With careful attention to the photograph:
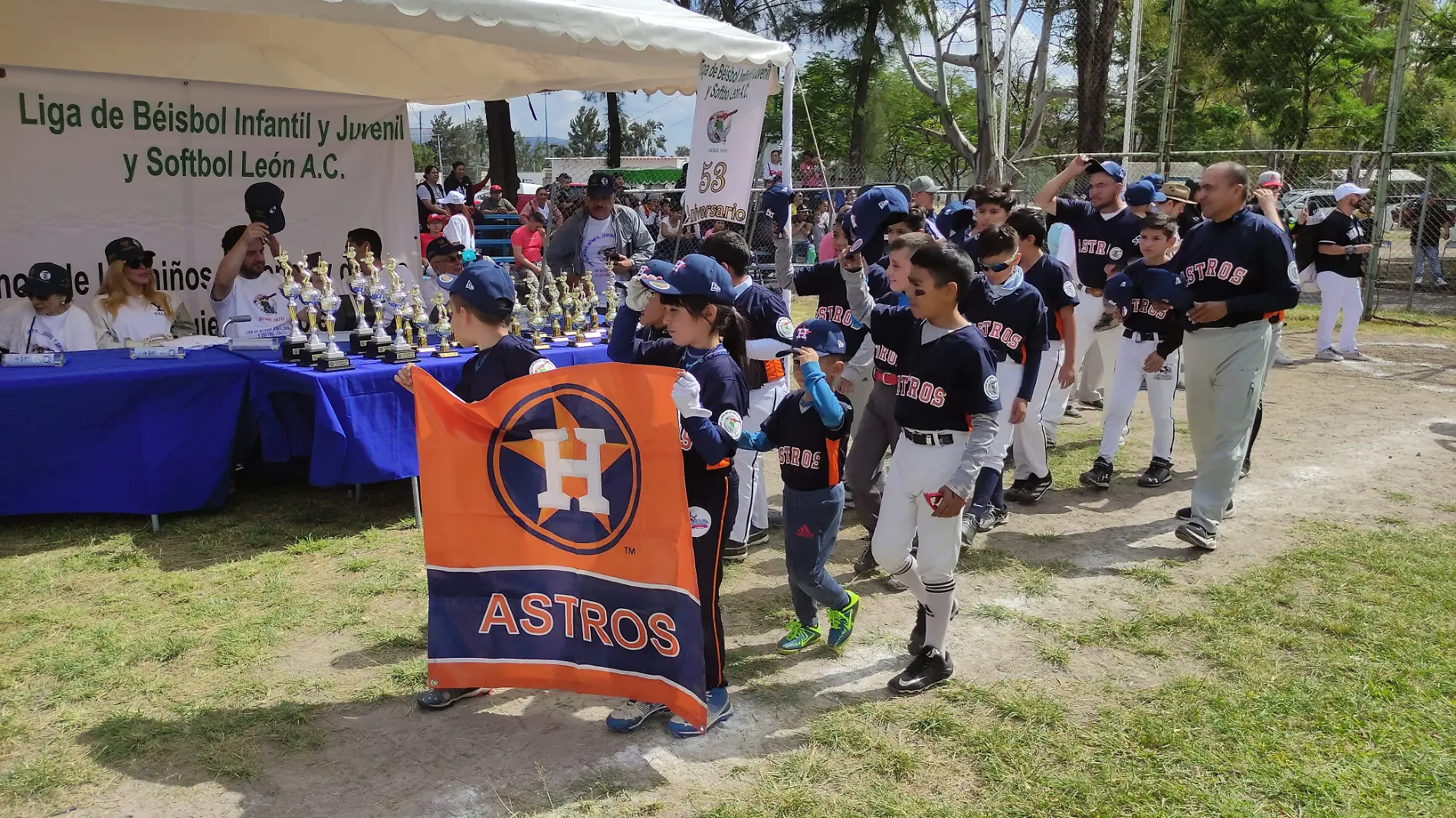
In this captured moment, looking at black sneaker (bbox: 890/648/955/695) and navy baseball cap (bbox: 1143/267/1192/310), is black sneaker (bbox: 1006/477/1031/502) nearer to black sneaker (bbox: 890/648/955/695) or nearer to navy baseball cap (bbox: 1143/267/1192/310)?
navy baseball cap (bbox: 1143/267/1192/310)

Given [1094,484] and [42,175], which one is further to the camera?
[42,175]

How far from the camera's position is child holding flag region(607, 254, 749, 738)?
3.56 metres

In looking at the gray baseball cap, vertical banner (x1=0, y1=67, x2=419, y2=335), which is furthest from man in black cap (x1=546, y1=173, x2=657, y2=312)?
the gray baseball cap

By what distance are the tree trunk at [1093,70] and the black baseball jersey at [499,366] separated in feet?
56.2

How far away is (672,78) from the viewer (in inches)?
372

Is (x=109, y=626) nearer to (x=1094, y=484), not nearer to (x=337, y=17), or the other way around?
(x=337, y=17)

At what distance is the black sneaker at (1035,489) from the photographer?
22.7ft

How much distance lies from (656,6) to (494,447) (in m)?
5.35

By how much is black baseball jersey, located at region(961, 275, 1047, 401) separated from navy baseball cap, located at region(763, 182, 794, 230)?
1.30 m

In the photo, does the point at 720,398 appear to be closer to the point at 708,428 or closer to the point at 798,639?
the point at 708,428

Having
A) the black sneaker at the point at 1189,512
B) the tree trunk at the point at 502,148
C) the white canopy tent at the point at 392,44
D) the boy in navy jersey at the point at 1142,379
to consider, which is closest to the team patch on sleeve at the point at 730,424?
the black sneaker at the point at 1189,512

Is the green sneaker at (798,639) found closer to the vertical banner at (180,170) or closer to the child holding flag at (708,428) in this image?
the child holding flag at (708,428)

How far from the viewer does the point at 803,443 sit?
4.09m

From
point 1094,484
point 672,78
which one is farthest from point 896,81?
point 1094,484
